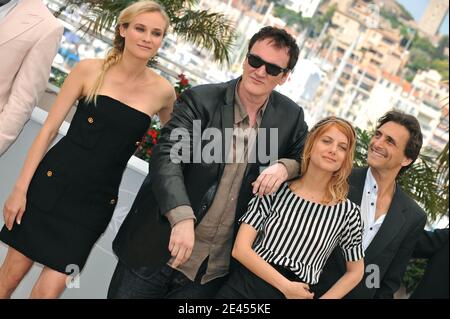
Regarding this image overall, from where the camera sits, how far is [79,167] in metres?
2.77

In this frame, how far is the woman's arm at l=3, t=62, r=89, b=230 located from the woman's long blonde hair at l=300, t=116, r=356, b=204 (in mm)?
1020

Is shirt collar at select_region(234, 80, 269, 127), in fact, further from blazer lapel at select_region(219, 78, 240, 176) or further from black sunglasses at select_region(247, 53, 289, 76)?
black sunglasses at select_region(247, 53, 289, 76)

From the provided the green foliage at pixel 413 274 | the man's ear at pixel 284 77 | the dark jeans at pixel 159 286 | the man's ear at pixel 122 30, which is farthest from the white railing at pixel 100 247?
the green foliage at pixel 413 274

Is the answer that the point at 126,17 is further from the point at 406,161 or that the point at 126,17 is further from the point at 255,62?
the point at 406,161

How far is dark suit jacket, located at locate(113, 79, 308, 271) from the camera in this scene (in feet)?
7.88

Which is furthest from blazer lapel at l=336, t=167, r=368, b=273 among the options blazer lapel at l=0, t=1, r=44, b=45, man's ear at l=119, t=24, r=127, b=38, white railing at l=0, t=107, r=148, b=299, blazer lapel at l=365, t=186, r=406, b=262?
blazer lapel at l=0, t=1, r=44, b=45

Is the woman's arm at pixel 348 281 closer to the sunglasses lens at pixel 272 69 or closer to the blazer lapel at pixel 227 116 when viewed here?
the blazer lapel at pixel 227 116

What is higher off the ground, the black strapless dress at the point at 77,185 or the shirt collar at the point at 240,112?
the shirt collar at the point at 240,112

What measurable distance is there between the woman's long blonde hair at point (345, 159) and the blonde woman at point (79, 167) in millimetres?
742

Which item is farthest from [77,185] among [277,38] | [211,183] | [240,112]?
[277,38]

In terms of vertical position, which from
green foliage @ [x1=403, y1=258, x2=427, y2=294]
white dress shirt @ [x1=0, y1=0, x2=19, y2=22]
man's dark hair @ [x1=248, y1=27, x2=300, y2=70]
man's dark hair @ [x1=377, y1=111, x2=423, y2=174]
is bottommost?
green foliage @ [x1=403, y1=258, x2=427, y2=294]

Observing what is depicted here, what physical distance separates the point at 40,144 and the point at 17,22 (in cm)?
64

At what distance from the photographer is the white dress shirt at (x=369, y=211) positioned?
2785mm

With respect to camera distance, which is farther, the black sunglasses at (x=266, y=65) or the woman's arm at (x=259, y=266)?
the black sunglasses at (x=266, y=65)
